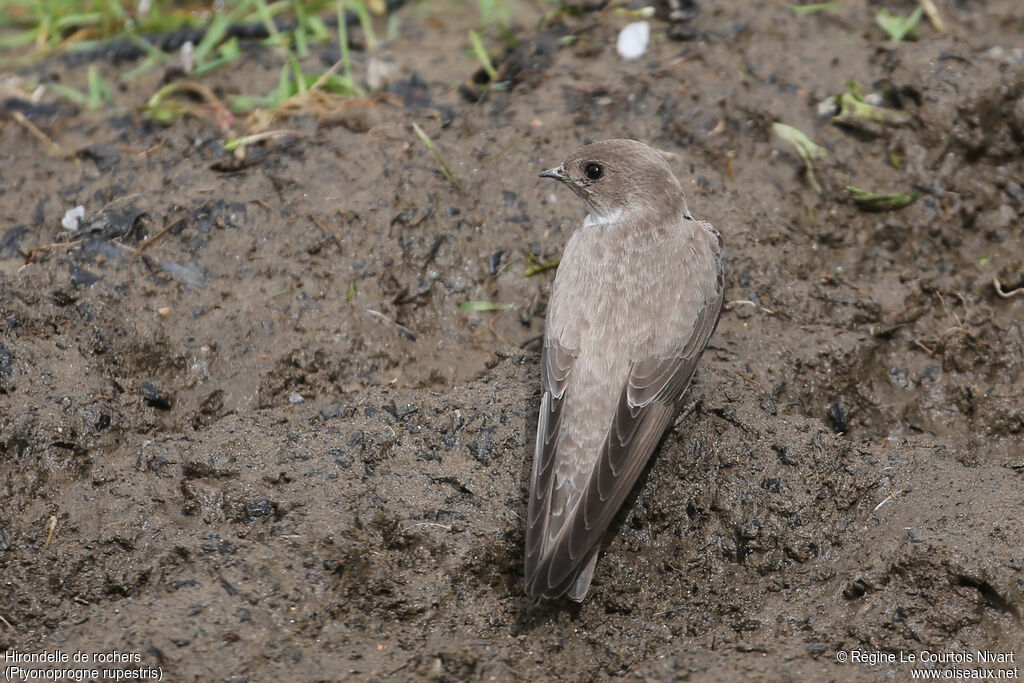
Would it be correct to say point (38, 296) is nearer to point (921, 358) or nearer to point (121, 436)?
point (121, 436)

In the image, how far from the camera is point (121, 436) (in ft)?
15.4

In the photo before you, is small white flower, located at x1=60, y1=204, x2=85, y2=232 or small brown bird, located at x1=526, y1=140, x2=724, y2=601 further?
small white flower, located at x1=60, y1=204, x2=85, y2=232

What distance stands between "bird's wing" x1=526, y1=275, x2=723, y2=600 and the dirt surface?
255 millimetres

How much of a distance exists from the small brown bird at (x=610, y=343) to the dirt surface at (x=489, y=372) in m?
0.29

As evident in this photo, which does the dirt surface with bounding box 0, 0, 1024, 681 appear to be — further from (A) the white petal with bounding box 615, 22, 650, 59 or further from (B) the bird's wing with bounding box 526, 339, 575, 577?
(B) the bird's wing with bounding box 526, 339, 575, 577

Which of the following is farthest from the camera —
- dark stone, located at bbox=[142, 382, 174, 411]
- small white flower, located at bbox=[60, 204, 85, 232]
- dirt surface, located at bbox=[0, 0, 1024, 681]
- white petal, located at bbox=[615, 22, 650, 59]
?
white petal, located at bbox=[615, 22, 650, 59]

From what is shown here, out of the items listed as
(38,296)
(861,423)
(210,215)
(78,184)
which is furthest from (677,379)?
(78,184)

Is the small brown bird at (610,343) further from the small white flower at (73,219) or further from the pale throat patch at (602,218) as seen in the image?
the small white flower at (73,219)

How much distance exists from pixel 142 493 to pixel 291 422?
0.78m

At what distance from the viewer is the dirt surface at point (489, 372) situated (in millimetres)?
4039

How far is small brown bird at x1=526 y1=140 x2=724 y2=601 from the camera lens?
4215mm

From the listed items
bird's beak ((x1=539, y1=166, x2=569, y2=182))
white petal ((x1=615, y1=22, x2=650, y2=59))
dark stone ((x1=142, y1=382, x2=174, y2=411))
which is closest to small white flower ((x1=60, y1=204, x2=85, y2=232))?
dark stone ((x1=142, y1=382, x2=174, y2=411))

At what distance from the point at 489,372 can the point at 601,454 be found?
3.46ft

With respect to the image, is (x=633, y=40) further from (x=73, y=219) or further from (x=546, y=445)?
(x=73, y=219)
